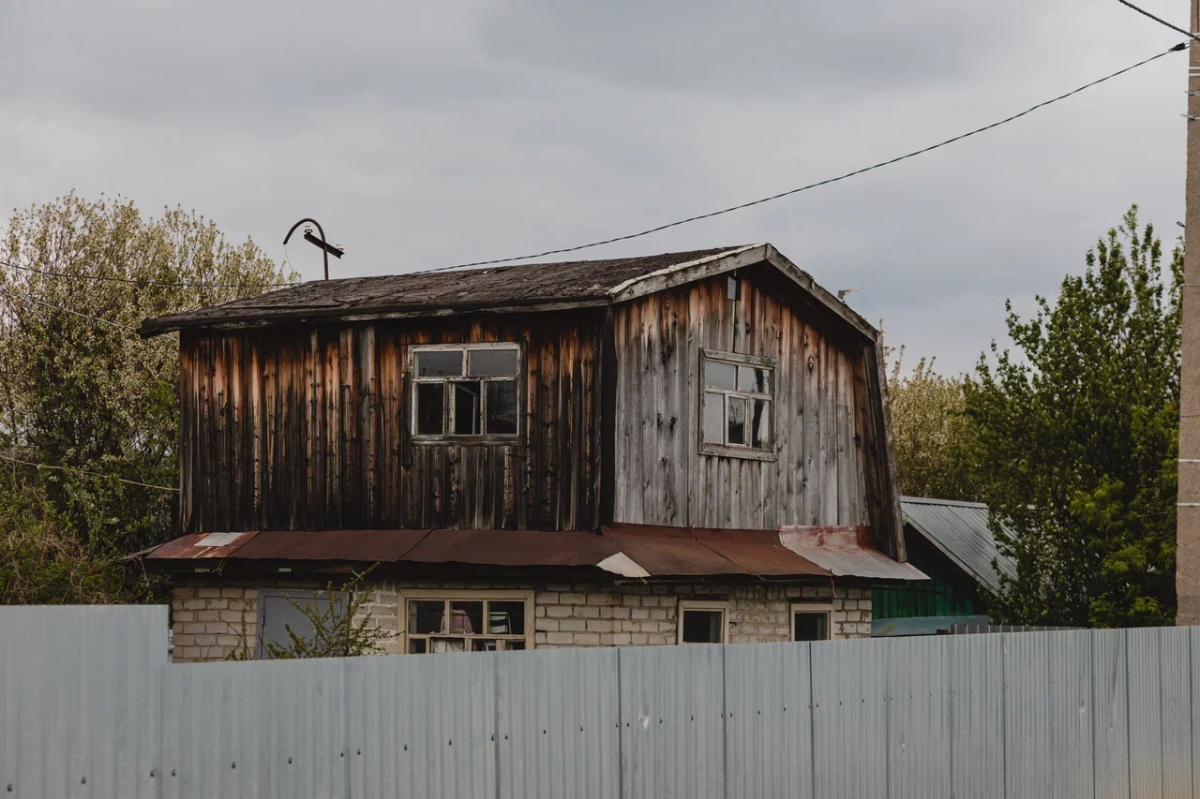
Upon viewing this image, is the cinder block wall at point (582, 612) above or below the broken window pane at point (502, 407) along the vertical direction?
below

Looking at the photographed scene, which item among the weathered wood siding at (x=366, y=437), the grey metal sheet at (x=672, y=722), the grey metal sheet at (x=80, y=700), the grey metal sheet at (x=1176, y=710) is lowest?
the grey metal sheet at (x=1176, y=710)

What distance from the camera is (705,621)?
16891 mm

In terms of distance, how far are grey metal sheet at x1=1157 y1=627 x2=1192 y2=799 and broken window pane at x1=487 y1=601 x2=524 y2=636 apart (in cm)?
690

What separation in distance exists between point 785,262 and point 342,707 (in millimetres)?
12625

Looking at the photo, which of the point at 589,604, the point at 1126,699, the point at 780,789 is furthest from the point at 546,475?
the point at 780,789

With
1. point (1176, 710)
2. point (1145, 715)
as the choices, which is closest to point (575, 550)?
point (1145, 715)

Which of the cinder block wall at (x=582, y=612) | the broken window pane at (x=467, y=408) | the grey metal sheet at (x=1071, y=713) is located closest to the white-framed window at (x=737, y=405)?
the cinder block wall at (x=582, y=612)

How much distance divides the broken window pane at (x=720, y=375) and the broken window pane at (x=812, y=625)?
320cm

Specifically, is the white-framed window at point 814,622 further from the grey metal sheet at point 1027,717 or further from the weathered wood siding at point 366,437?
the grey metal sheet at point 1027,717

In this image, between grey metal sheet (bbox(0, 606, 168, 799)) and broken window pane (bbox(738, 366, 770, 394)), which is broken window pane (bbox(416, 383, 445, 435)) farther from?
grey metal sheet (bbox(0, 606, 168, 799))

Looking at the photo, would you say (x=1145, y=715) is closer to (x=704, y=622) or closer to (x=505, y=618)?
(x=704, y=622)

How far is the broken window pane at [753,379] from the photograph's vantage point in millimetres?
17891

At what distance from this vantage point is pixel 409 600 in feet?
53.1

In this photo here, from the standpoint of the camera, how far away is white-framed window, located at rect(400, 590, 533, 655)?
51.9ft
